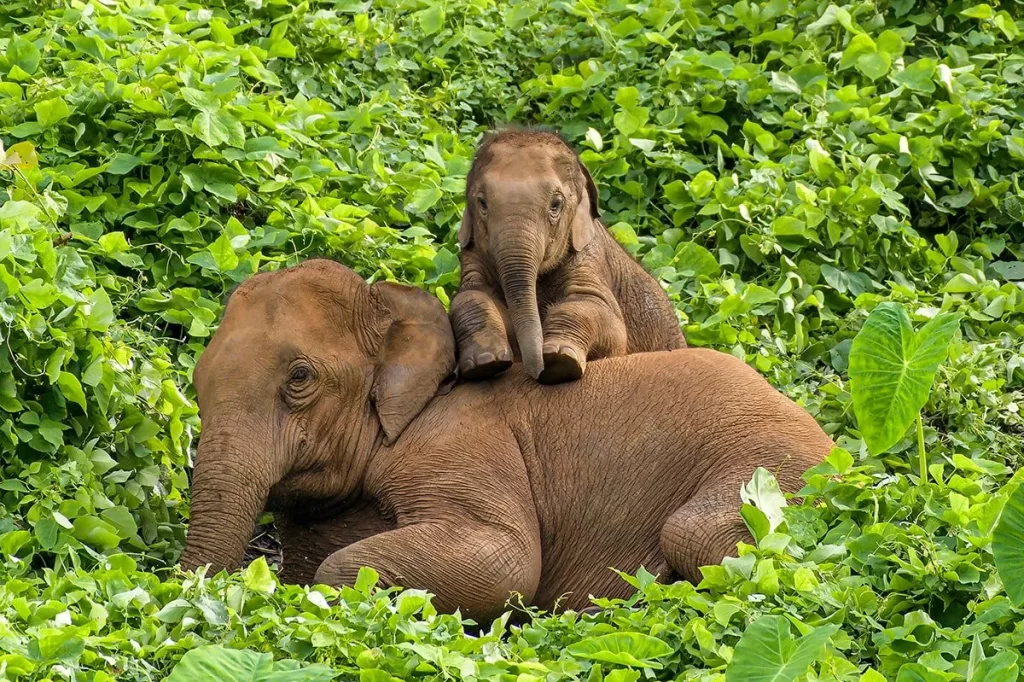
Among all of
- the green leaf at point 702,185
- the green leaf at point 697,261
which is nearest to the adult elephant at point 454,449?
the green leaf at point 697,261

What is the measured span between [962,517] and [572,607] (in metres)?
1.33

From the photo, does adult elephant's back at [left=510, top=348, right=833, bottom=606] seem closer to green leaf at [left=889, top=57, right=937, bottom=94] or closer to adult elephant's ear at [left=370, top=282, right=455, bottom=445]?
adult elephant's ear at [left=370, top=282, right=455, bottom=445]

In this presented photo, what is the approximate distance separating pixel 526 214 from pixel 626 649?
1794mm

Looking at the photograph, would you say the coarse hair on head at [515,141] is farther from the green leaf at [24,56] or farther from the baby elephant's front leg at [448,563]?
the green leaf at [24,56]

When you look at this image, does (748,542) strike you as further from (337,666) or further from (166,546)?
(166,546)

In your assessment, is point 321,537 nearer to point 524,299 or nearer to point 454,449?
point 454,449

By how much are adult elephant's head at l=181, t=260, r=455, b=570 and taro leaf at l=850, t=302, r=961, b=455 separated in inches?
56.9

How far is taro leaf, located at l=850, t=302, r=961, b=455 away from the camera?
5.89m

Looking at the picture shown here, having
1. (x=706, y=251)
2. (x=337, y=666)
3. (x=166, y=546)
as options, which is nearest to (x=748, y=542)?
(x=337, y=666)

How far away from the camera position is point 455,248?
8852 millimetres

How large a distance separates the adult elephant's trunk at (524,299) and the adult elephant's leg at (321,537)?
0.70 meters

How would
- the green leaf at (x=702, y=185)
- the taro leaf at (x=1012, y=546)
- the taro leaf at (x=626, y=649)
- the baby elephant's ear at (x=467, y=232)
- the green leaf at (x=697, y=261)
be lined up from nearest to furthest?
the taro leaf at (x=1012, y=546)
the taro leaf at (x=626, y=649)
the baby elephant's ear at (x=467, y=232)
the green leaf at (x=697, y=261)
the green leaf at (x=702, y=185)

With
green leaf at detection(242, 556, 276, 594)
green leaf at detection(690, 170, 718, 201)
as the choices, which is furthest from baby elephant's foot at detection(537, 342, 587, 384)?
green leaf at detection(690, 170, 718, 201)

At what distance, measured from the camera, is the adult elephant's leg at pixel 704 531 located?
6.20 m
